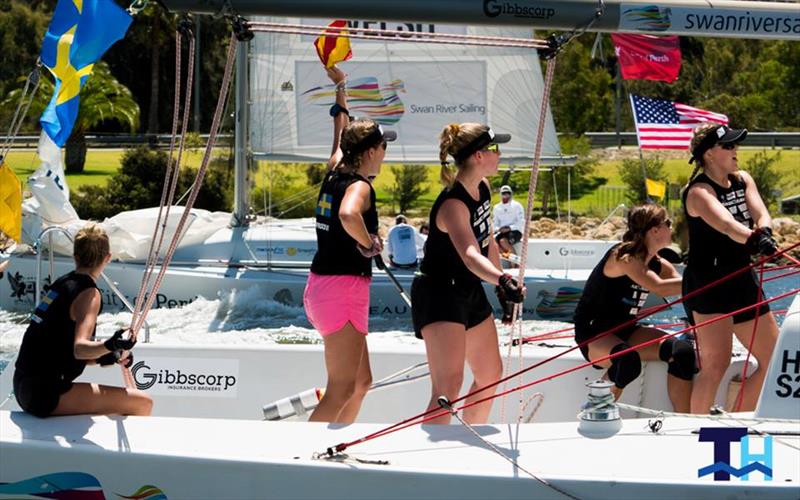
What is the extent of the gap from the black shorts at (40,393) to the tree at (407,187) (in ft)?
73.1

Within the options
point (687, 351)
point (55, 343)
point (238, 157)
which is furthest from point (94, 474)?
point (238, 157)

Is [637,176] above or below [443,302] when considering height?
above

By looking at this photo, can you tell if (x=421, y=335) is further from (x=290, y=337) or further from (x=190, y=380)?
(x=290, y=337)

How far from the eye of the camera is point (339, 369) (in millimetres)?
5328

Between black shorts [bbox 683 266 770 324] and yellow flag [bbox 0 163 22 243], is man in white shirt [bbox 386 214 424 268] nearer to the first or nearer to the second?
yellow flag [bbox 0 163 22 243]

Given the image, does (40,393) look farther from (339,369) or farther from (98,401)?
(339,369)

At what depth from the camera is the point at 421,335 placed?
5.20 metres

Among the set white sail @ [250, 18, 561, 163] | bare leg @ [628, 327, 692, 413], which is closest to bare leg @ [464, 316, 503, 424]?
bare leg @ [628, 327, 692, 413]

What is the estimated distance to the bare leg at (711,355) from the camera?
5562 millimetres

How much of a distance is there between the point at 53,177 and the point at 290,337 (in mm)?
3943

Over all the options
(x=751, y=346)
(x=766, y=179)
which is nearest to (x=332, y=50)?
(x=751, y=346)

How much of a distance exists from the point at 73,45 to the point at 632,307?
117 inches

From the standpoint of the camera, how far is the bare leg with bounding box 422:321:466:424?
505 cm

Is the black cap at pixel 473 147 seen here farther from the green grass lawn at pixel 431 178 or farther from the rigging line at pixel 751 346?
the green grass lawn at pixel 431 178
